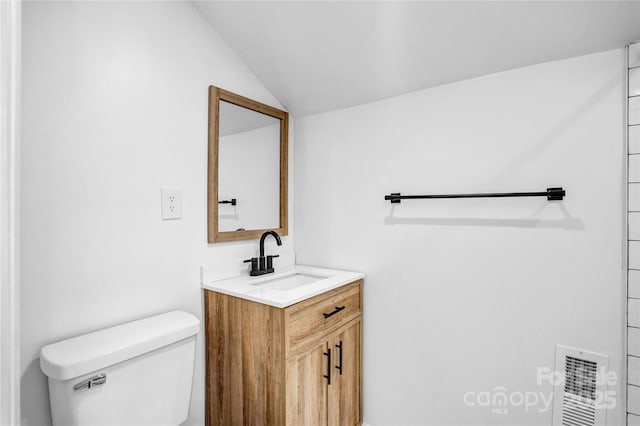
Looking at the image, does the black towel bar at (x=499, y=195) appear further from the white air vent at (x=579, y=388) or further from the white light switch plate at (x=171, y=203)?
the white light switch plate at (x=171, y=203)

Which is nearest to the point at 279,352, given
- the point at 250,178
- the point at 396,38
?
the point at 250,178

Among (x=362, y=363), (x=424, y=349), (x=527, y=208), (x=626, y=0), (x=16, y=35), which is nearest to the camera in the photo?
(x=16, y=35)

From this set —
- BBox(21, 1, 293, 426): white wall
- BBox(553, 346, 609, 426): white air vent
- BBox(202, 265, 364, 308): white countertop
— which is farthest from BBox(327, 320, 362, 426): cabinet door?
BBox(553, 346, 609, 426): white air vent

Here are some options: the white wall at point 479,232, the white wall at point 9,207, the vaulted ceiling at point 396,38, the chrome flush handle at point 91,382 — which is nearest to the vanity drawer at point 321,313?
the white wall at point 479,232

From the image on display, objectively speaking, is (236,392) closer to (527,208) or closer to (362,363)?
(362,363)

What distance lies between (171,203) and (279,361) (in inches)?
30.6

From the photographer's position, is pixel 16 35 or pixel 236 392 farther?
pixel 236 392

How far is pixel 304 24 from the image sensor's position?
142 cm

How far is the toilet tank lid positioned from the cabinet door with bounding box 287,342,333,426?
17.0 inches

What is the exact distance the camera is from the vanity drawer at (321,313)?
1277mm

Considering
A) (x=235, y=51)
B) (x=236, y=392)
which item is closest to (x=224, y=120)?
(x=235, y=51)

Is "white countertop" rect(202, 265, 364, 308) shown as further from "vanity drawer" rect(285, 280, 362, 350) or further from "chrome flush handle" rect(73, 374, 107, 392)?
"chrome flush handle" rect(73, 374, 107, 392)

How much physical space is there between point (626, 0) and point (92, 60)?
1.78 m

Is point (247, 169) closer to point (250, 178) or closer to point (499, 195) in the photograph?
point (250, 178)
